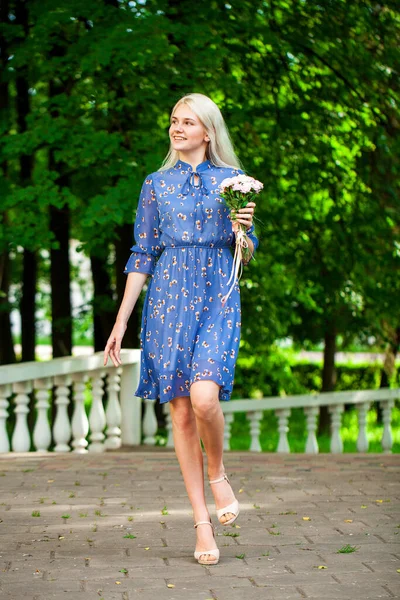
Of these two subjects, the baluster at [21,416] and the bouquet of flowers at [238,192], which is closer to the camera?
the bouquet of flowers at [238,192]

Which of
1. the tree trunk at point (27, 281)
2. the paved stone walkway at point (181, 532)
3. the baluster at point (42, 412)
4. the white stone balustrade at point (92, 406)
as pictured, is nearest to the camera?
the paved stone walkway at point (181, 532)

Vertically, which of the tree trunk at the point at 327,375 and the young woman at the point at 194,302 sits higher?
the young woman at the point at 194,302

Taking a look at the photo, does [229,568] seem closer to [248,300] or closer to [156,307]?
[156,307]

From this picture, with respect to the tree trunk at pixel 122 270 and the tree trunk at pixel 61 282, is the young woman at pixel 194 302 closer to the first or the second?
the tree trunk at pixel 122 270

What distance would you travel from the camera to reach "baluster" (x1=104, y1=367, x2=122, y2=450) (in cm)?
892

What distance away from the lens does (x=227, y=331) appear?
4.50m

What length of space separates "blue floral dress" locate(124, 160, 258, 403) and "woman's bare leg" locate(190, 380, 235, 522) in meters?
0.09

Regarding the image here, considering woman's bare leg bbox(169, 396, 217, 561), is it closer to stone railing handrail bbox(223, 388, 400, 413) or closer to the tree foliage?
the tree foliage

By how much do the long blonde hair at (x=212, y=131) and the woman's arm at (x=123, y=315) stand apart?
1.75 feet

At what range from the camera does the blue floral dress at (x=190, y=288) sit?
14.7 ft

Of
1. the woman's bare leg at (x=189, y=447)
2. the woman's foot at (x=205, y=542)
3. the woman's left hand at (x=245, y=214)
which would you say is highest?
the woman's left hand at (x=245, y=214)

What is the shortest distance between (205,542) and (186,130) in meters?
1.79

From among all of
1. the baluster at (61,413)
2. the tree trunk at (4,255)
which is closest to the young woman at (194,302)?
the baluster at (61,413)

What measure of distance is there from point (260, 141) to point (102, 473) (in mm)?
5170
